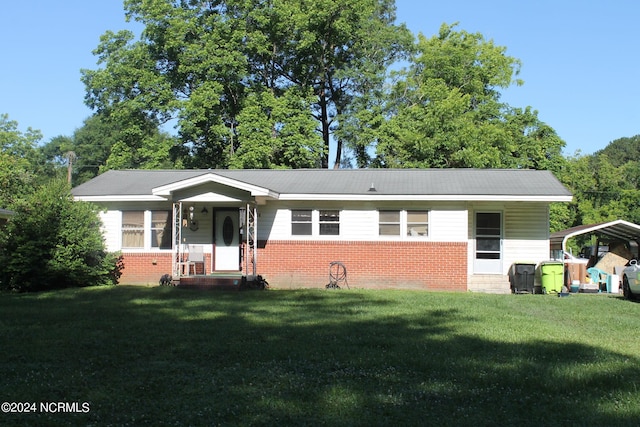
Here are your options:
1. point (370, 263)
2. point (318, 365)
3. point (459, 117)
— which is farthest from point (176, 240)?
point (459, 117)

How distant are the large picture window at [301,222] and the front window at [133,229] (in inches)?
193

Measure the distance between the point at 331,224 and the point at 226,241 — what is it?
3426mm

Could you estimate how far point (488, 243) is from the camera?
67.1 ft

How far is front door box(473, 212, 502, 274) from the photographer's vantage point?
801 inches

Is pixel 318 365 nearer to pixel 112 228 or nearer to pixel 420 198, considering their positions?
pixel 420 198

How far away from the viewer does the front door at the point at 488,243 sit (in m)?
20.3

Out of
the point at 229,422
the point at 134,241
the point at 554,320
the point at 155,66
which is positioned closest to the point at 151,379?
the point at 229,422

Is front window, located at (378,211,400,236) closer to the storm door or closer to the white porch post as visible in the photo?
the storm door


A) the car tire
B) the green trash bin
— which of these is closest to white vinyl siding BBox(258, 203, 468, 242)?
the green trash bin

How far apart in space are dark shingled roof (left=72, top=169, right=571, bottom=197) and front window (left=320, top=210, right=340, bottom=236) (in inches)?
28.3

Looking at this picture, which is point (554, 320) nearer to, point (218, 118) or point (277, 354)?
point (277, 354)

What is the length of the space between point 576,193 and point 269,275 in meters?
32.8

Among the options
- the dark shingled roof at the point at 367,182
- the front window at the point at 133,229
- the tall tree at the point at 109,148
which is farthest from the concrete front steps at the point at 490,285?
the tall tree at the point at 109,148

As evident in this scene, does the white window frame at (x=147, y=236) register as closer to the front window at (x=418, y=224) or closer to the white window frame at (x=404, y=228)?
the white window frame at (x=404, y=228)
